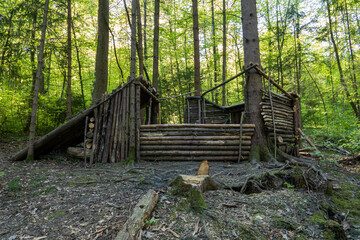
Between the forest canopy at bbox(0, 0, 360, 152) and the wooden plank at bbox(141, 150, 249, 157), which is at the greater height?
the forest canopy at bbox(0, 0, 360, 152)

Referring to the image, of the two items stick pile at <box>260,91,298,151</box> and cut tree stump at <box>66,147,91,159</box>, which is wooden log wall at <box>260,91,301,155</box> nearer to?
stick pile at <box>260,91,298,151</box>

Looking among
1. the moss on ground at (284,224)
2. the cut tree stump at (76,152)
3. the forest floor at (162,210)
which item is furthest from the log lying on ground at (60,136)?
the moss on ground at (284,224)

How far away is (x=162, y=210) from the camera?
102 inches

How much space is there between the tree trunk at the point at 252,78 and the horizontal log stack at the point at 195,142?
272mm

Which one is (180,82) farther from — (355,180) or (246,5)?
(355,180)

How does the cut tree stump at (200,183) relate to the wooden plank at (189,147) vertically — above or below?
below

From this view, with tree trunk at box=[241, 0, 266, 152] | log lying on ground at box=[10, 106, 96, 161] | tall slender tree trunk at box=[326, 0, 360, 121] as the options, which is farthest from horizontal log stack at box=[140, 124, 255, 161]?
tall slender tree trunk at box=[326, 0, 360, 121]

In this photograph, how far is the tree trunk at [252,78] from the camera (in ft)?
19.1

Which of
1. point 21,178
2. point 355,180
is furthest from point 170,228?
point 355,180

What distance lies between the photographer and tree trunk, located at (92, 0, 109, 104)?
24.7 ft

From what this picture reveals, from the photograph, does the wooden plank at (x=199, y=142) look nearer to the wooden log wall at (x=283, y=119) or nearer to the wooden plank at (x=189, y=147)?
the wooden plank at (x=189, y=147)

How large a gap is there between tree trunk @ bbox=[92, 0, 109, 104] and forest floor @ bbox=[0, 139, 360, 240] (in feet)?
12.8

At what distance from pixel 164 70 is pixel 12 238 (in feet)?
62.6

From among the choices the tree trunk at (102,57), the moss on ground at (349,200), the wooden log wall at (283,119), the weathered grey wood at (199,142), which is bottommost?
the moss on ground at (349,200)
